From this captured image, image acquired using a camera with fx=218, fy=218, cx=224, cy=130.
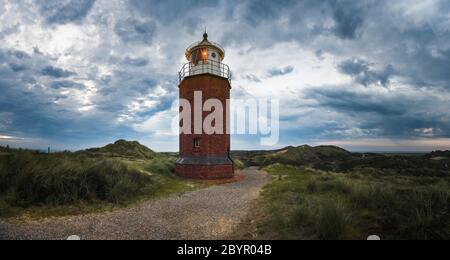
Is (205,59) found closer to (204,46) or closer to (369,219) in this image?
(204,46)

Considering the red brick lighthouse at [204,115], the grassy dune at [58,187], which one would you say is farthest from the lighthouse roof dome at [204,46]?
the grassy dune at [58,187]

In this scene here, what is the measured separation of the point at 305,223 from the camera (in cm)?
570

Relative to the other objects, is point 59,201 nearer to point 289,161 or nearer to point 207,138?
point 207,138

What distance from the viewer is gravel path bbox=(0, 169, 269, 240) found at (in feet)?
18.5

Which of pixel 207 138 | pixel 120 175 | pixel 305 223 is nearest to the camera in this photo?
pixel 305 223

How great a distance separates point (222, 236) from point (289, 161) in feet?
127

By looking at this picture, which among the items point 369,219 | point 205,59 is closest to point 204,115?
point 205,59

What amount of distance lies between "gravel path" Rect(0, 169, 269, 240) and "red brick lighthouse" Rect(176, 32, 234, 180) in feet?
21.4

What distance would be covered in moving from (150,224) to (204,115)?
10.0 m

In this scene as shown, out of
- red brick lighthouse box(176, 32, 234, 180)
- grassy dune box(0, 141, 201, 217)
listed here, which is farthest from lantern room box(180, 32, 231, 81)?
grassy dune box(0, 141, 201, 217)

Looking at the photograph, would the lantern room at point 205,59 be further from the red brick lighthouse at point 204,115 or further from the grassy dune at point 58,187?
the grassy dune at point 58,187

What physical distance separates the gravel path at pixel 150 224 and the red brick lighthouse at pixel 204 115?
21.4 ft

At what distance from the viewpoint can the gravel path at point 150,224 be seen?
563 centimetres
